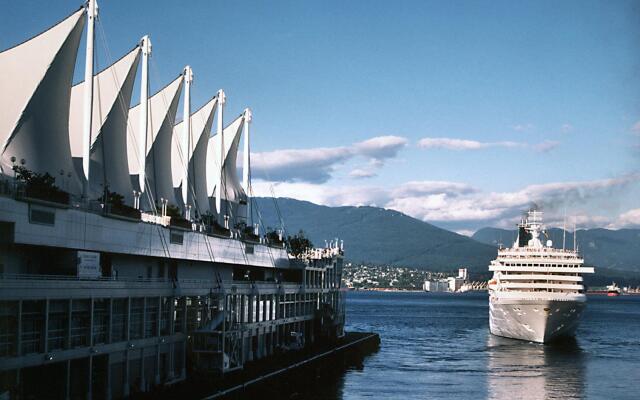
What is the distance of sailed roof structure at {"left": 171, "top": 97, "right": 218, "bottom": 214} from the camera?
76938mm

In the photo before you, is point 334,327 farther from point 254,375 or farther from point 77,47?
point 77,47

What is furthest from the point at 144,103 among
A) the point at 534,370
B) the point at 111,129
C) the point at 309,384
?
the point at 534,370

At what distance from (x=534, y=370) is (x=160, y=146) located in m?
36.5

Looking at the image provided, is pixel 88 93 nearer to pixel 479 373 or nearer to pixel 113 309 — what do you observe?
pixel 113 309

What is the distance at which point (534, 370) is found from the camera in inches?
3031

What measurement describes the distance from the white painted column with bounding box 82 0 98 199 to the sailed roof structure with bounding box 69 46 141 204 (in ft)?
24.5

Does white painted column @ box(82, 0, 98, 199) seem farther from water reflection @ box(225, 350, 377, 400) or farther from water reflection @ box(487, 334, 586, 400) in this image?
water reflection @ box(487, 334, 586, 400)

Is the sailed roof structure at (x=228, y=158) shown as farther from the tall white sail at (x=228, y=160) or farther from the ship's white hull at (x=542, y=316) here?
the ship's white hull at (x=542, y=316)

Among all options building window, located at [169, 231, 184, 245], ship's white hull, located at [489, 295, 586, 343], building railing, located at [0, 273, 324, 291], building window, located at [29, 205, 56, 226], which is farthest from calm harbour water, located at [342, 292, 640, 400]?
building window, located at [29, 205, 56, 226]

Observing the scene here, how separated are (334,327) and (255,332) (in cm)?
2356

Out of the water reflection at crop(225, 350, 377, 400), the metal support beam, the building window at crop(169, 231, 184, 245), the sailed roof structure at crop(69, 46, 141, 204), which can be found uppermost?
the sailed roof structure at crop(69, 46, 141, 204)

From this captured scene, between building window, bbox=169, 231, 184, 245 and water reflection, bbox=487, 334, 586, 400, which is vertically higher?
building window, bbox=169, 231, 184, 245

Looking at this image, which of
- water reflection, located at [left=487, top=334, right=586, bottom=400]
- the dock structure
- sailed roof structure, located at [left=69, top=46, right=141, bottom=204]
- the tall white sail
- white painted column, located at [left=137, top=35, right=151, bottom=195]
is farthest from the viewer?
the tall white sail

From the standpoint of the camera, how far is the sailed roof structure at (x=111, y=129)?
188 ft
